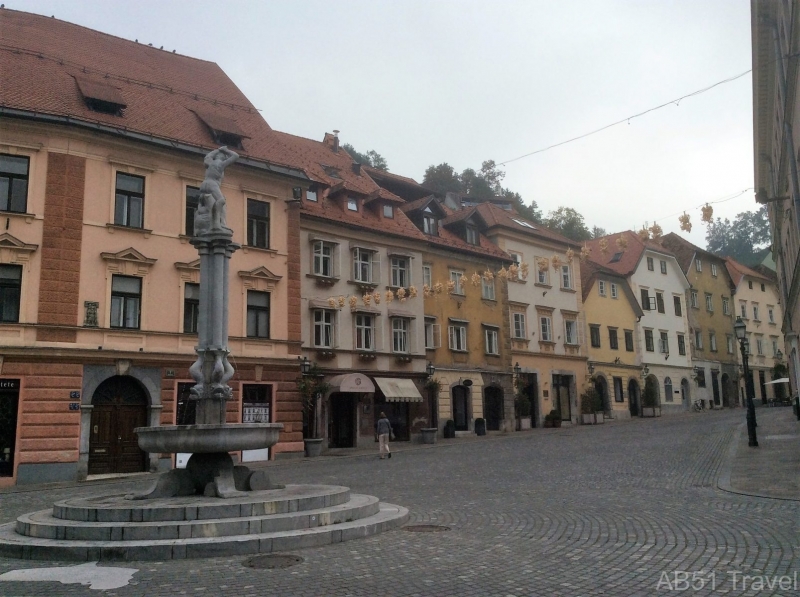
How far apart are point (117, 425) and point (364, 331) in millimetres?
12636

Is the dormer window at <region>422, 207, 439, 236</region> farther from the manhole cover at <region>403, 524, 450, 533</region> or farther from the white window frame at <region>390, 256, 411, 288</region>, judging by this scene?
the manhole cover at <region>403, 524, 450, 533</region>

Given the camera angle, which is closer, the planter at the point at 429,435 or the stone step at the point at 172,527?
the stone step at the point at 172,527

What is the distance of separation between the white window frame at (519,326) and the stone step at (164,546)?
33.2 meters

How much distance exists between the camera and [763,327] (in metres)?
65.6

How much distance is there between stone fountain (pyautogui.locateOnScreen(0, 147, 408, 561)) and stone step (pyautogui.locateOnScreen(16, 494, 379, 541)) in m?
0.01

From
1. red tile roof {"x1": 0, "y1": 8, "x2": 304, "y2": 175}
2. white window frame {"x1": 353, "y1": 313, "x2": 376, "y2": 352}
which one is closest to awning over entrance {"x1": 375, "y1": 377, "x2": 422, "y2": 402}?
white window frame {"x1": 353, "y1": 313, "x2": 376, "y2": 352}

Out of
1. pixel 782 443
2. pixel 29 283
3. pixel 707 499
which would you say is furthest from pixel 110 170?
pixel 782 443

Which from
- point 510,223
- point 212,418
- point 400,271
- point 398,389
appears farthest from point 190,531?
point 510,223

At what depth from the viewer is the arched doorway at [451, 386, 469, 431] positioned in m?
37.7

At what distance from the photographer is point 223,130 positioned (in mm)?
28188

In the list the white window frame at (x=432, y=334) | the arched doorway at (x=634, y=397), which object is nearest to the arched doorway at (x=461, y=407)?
the white window frame at (x=432, y=334)

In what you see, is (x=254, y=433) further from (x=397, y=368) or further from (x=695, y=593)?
(x=397, y=368)

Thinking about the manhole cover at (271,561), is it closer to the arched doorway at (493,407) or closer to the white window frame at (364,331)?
the white window frame at (364,331)

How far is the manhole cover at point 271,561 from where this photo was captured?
8391mm
